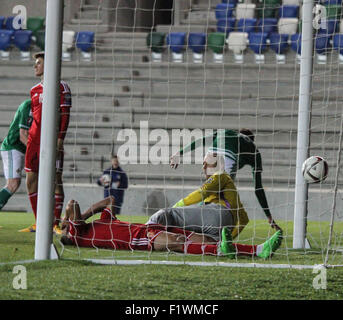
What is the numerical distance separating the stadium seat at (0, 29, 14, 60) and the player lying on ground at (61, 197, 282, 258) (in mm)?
9688

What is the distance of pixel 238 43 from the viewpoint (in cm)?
1455

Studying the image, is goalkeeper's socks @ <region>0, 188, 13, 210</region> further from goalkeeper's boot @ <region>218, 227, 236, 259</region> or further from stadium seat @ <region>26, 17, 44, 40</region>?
stadium seat @ <region>26, 17, 44, 40</region>

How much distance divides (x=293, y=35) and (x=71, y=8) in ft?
16.6

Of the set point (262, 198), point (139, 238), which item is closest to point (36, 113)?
point (139, 238)

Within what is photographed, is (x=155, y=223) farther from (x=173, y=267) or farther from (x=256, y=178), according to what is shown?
(x=256, y=178)

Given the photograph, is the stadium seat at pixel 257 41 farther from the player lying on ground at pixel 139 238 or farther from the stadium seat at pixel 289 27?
the player lying on ground at pixel 139 238

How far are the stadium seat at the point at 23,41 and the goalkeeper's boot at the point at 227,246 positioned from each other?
10394 millimetres

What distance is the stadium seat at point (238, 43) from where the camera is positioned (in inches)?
572

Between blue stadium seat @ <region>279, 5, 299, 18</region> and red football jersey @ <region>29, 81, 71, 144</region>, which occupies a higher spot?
blue stadium seat @ <region>279, 5, 299, 18</region>

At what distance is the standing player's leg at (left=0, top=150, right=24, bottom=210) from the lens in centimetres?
820

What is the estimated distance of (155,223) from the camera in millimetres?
6188

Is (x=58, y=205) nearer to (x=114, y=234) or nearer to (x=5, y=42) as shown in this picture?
(x=114, y=234)

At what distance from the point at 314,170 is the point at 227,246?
3.54 feet

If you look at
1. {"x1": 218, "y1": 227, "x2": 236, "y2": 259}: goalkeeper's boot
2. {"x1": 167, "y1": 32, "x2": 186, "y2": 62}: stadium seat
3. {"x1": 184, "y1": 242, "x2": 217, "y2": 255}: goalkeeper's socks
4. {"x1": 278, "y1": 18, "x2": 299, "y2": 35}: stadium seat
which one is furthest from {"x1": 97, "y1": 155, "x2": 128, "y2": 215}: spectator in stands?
{"x1": 218, "y1": 227, "x2": 236, "y2": 259}: goalkeeper's boot
